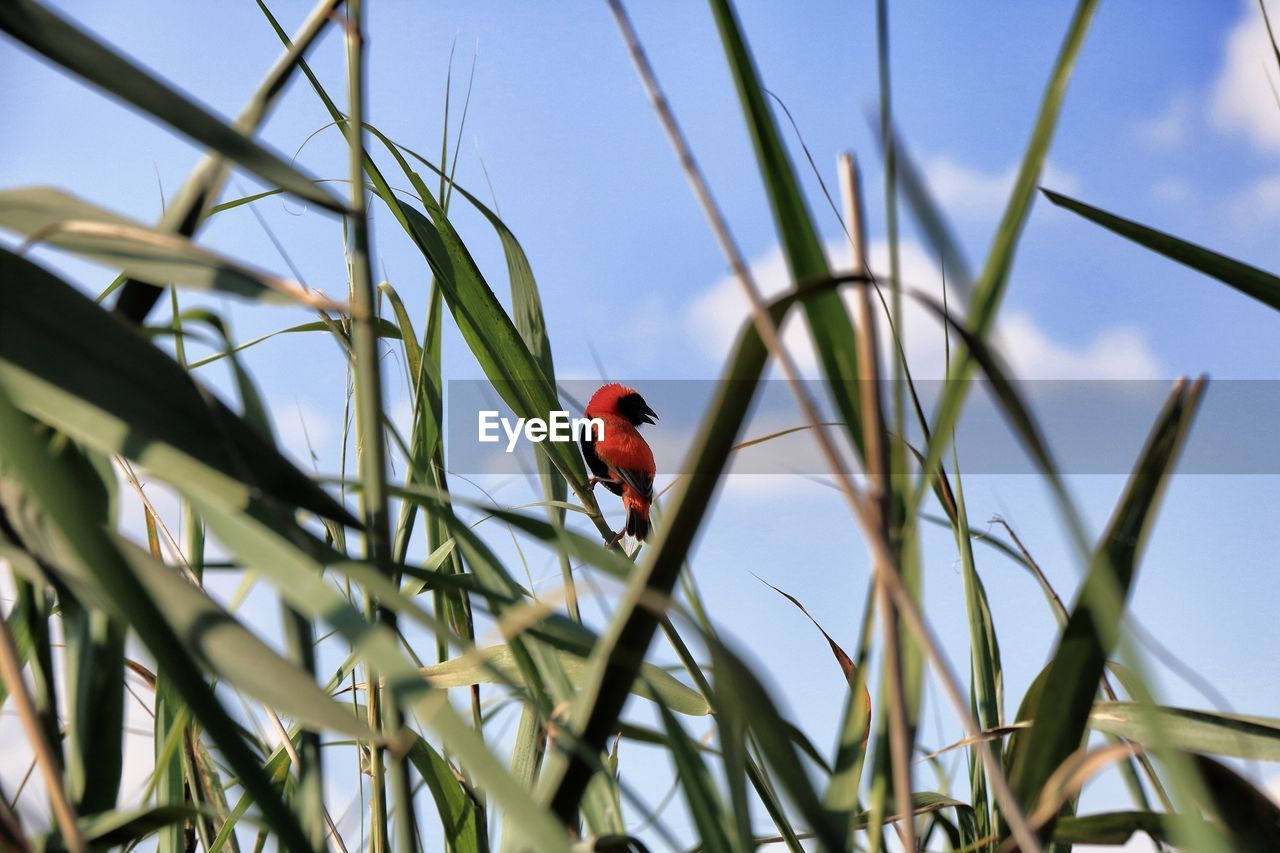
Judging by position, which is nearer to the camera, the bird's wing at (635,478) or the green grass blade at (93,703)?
the green grass blade at (93,703)

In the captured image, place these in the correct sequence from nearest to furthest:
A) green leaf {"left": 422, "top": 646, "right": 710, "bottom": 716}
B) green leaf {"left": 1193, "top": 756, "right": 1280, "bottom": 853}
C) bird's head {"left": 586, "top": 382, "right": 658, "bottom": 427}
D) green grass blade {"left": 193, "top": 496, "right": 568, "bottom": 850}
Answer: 1. green grass blade {"left": 193, "top": 496, "right": 568, "bottom": 850}
2. green leaf {"left": 1193, "top": 756, "right": 1280, "bottom": 853}
3. green leaf {"left": 422, "top": 646, "right": 710, "bottom": 716}
4. bird's head {"left": 586, "top": 382, "right": 658, "bottom": 427}

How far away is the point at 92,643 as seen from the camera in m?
0.39

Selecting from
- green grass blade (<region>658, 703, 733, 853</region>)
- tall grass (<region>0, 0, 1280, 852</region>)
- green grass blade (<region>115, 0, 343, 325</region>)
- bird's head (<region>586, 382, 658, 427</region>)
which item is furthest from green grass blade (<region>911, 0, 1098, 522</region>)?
bird's head (<region>586, 382, 658, 427</region>)

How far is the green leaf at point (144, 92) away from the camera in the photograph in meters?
0.33

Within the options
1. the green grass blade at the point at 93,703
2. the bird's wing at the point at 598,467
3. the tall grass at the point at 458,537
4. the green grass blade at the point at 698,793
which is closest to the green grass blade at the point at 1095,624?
the tall grass at the point at 458,537

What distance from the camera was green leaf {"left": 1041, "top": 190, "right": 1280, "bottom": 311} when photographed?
397 mm

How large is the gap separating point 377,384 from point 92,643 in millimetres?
178

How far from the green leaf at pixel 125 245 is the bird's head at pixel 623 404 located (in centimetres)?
265

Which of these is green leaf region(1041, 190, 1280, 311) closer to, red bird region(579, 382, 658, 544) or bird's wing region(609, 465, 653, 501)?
red bird region(579, 382, 658, 544)

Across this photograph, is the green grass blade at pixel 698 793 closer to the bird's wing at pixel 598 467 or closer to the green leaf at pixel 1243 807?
the green leaf at pixel 1243 807

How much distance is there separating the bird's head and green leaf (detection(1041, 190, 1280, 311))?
2608mm

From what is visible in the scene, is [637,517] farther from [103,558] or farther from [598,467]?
[103,558]

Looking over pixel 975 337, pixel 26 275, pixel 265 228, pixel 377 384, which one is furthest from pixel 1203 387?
pixel 265 228

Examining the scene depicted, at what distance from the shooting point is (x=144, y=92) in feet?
1.10
